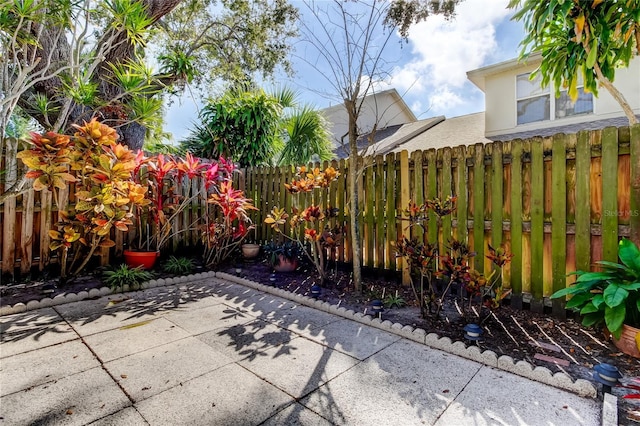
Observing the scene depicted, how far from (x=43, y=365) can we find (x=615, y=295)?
12.1ft

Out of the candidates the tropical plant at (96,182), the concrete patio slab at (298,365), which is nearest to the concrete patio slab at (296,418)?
the concrete patio slab at (298,365)

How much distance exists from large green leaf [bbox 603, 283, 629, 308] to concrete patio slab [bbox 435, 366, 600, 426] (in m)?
0.69

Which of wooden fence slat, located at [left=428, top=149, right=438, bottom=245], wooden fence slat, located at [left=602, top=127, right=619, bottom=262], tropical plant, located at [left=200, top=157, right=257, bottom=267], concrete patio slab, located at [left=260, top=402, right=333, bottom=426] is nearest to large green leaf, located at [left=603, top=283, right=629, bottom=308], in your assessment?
wooden fence slat, located at [left=602, top=127, right=619, bottom=262]

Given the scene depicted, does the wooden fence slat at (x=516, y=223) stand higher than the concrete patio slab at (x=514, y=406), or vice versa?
the wooden fence slat at (x=516, y=223)

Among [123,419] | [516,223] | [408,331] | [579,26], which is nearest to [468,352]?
[408,331]

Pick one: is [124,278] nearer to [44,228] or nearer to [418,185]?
[44,228]

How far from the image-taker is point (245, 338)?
7.73 feet

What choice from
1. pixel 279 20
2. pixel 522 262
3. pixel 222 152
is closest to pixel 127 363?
pixel 522 262

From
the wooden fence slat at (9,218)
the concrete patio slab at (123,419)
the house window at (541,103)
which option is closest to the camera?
the concrete patio slab at (123,419)

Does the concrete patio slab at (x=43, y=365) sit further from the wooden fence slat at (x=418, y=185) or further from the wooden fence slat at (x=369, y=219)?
the wooden fence slat at (x=418, y=185)

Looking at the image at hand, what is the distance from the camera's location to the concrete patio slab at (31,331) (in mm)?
2137

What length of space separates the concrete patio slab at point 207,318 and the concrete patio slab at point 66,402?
0.78m

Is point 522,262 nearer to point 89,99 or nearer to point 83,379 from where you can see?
point 83,379

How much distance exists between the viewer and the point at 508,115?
837 cm
